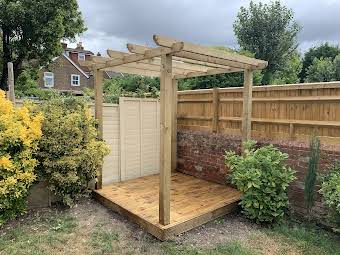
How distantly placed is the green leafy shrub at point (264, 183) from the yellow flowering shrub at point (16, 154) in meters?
3.33

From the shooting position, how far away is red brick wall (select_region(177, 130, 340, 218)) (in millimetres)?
4602

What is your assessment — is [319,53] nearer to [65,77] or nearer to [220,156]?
[220,156]

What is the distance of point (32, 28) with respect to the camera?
13570 millimetres

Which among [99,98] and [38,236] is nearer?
[38,236]

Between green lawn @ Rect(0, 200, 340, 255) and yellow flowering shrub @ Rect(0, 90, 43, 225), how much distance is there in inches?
15.3

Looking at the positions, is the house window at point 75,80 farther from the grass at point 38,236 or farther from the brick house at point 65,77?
the grass at point 38,236

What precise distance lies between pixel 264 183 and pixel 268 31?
41.1ft

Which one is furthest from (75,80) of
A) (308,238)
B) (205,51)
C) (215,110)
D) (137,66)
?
(308,238)

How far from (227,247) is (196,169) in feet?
10.3

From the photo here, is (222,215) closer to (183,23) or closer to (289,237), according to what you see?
(289,237)

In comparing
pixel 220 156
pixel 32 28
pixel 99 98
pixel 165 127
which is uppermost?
pixel 32 28

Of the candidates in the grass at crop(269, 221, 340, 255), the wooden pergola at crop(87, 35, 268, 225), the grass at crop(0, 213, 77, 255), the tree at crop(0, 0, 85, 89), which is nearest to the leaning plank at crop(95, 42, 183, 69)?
the wooden pergola at crop(87, 35, 268, 225)

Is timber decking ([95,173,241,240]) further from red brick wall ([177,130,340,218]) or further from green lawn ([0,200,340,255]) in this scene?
red brick wall ([177,130,340,218])

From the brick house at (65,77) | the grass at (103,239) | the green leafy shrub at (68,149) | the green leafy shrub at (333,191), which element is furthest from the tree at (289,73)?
the brick house at (65,77)
